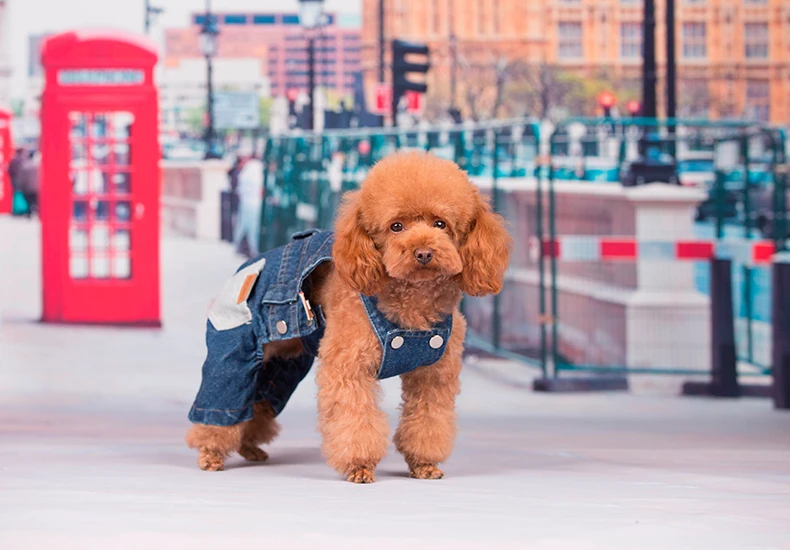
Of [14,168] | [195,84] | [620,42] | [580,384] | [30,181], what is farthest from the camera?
[620,42]

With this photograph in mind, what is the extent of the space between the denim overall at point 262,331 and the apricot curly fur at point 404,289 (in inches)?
2.7

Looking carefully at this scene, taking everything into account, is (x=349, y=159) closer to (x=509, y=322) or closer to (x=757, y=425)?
(x=509, y=322)

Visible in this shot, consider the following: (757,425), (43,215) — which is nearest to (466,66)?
(43,215)

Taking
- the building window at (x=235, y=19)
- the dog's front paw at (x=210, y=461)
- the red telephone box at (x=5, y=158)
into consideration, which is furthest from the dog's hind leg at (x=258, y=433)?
the building window at (x=235, y=19)

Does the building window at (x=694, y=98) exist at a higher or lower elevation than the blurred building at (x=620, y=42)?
lower

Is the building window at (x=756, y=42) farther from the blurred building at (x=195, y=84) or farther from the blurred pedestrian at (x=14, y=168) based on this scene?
the blurred pedestrian at (x=14, y=168)

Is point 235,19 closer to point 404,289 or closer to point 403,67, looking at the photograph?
point 403,67

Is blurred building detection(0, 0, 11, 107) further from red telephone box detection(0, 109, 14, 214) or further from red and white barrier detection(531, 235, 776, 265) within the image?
red and white barrier detection(531, 235, 776, 265)

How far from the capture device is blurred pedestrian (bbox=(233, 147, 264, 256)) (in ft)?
48.2

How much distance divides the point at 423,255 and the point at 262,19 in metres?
17.3

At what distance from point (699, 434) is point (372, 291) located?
8.97ft

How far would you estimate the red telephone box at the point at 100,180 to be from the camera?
8695 mm

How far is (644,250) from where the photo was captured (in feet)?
26.2

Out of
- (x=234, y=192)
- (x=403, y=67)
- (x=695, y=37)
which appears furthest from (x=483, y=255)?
(x=695, y=37)
